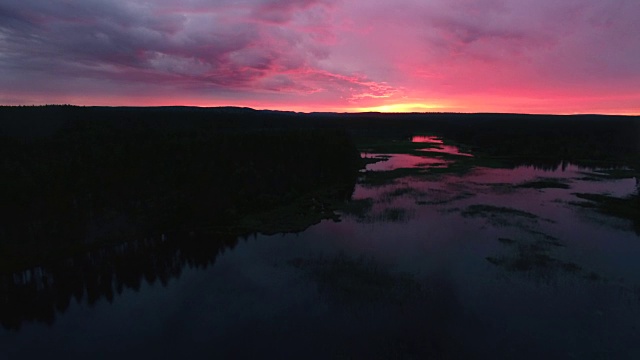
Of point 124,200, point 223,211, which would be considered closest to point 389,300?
point 223,211

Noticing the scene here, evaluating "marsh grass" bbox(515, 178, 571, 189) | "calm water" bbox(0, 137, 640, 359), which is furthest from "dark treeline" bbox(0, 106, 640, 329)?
"marsh grass" bbox(515, 178, 571, 189)

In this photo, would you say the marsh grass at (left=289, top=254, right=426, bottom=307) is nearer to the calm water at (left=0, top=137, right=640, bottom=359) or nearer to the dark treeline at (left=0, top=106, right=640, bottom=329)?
the calm water at (left=0, top=137, right=640, bottom=359)

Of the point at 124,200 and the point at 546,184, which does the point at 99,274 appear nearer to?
the point at 124,200

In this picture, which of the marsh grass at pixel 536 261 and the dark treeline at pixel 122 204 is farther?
the dark treeline at pixel 122 204

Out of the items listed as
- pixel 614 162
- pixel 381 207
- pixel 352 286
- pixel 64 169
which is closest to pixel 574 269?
pixel 352 286

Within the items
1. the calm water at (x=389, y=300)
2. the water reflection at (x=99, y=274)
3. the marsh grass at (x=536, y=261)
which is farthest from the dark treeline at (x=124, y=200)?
the marsh grass at (x=536, y=261)

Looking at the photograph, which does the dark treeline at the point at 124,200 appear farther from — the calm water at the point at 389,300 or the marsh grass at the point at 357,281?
the marsh grass at the point at 357,281
